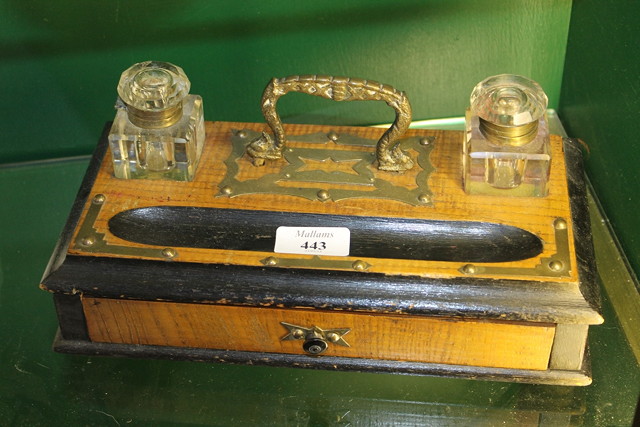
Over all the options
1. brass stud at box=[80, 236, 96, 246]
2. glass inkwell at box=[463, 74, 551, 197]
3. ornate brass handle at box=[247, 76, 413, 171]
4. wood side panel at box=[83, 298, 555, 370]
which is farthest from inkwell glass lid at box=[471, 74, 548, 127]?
brass stud at box=[80, 236, 96, 246]

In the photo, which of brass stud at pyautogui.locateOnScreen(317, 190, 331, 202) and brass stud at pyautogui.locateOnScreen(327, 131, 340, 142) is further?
brass stud at pyautogui.locateOnScreen(327, 131, 340, 142)

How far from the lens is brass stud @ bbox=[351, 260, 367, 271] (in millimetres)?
1783

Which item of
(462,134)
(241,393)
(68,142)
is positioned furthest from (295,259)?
(68,142)

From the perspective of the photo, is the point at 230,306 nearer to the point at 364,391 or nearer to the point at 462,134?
the point at 364,391

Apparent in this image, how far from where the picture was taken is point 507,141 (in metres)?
1.87

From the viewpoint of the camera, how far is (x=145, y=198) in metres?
1.93

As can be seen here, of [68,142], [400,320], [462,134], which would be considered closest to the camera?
[400,320]

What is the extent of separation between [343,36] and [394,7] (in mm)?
125

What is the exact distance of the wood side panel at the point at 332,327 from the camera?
179cm

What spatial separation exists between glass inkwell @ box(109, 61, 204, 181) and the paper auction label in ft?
0.75

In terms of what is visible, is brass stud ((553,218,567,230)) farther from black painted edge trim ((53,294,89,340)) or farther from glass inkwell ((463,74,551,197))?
black painted edge trim ((53,294,89,340))

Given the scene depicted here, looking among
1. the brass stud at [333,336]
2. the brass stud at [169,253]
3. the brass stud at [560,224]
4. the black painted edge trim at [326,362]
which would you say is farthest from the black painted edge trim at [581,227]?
the brass stud at [169,253]

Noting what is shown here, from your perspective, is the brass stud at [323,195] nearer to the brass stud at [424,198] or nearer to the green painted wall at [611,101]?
the brass stud at [424,198]

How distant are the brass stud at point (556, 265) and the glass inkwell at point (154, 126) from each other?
2.10 ft
